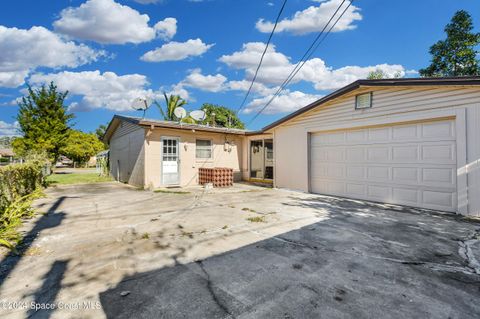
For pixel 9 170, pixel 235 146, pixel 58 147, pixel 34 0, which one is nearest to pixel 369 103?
pixel 235 146

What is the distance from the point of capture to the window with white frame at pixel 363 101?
7320 millimetres

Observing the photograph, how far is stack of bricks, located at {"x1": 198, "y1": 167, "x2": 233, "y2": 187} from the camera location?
36.1 ft

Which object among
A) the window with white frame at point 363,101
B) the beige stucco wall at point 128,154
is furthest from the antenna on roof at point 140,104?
the window with white frame at point 363,101

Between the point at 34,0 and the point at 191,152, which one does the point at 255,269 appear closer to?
the point at 191,152

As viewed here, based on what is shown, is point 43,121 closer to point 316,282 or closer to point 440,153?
point 316,282

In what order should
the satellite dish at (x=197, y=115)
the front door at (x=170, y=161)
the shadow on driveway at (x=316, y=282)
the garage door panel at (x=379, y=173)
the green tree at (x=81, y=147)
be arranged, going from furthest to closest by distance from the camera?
1. the green tree at (x=81, y=147)
2. the satellite dish at (x=197, y=115)
3. the front door at (x=170, y=161)
4. the garage door panel at (x=379, y=173)
5. the shadow on driveway at (x=316, y=282)

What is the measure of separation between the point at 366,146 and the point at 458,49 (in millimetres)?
20564

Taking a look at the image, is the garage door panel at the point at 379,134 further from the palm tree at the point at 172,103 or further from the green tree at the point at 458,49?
the palm tree at the point at 172,103

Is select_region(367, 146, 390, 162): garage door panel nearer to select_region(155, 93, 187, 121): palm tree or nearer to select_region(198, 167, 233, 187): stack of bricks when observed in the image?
select_region(198, 167, 233, 187): stack of bricks

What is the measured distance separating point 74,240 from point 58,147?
1891 centimetres

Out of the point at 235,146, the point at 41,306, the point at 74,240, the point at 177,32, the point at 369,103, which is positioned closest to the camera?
the point at 41,306

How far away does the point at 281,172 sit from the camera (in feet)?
34.1

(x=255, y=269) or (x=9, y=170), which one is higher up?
(x=9, y=170)

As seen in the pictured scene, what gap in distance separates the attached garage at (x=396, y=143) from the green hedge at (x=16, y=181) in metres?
8.97
